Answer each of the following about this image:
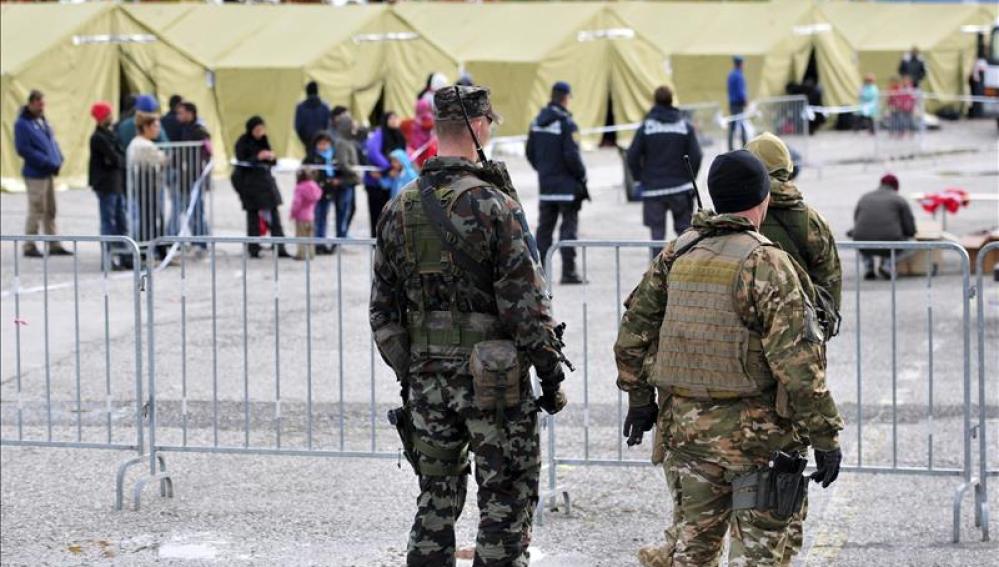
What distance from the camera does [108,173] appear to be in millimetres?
16609

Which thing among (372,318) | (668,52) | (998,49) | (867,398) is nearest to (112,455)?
(372,318)

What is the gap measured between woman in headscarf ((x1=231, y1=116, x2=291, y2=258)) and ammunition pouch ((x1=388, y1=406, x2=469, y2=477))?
1161cm

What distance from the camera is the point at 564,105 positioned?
1491cm

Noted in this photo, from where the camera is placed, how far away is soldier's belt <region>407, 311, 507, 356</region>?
5.56m

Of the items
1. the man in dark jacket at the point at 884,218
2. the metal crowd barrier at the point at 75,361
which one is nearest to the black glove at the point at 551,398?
the metal crowd barrier at the point at 75,361

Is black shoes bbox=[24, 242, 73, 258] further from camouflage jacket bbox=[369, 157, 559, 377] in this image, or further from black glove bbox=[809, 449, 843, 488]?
black glove bbox=[809, 449, 843, 488]

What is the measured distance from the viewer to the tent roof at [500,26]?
31.4 m

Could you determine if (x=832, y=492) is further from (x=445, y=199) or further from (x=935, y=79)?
(x=935, y=79)

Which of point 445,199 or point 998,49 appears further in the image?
point 998,49

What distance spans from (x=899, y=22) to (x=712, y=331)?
123ft

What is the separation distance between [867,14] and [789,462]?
37.8 m

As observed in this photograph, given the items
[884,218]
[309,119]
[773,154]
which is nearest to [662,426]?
[773,154]

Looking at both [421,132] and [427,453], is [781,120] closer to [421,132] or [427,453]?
[421,132]

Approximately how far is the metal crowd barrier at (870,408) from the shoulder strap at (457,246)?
2163mm
